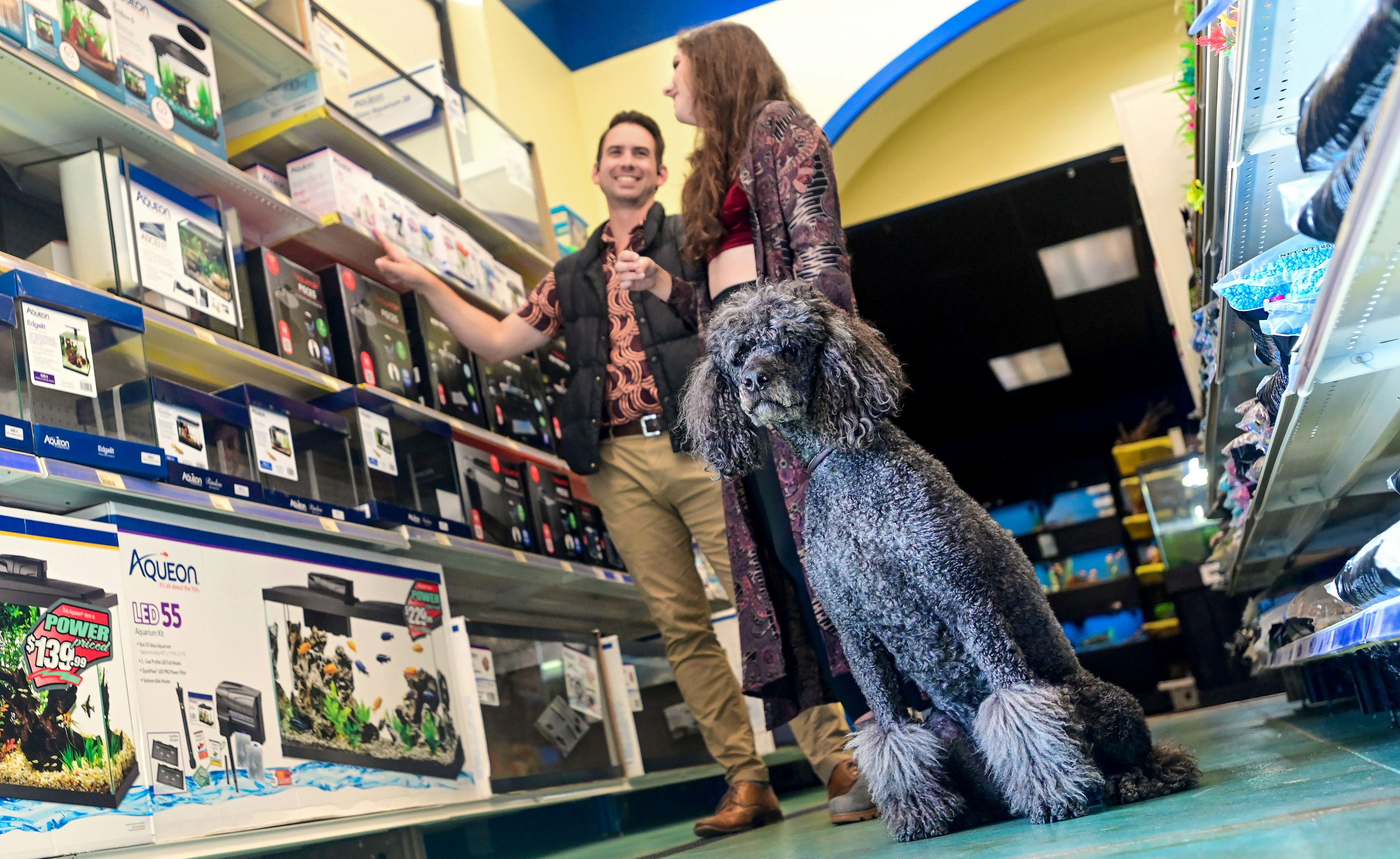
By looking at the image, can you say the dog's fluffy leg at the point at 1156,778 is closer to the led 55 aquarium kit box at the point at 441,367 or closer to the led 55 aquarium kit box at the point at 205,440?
the led 55 aquarium kit box at the point at 205,440

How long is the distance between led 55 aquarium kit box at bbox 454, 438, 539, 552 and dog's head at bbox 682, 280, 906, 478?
57.5 inches

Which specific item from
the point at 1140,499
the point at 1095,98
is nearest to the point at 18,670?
the point at 1095,98

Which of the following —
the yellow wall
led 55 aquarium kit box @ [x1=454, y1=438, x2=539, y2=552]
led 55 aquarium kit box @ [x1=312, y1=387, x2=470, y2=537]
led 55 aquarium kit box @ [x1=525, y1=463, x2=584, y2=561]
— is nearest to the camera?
led 55 aquarium kit box @ [x1=312, y1=387, x2=470, y2=537]

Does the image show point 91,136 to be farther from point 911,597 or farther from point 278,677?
point 911,597

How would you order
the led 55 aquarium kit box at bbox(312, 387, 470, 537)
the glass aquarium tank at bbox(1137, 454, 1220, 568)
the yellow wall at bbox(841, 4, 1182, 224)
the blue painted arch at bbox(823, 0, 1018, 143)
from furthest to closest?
the glass aquarium tank at bbox(1137, 454, 1220, 568) → the yellow wall at bbox(841, 4, 1182, 224) → the blue painted arch at bbox(823, 0, 1018, 143) → the led 55 aquarium kit box at bbox(312, 387, 470, 537)

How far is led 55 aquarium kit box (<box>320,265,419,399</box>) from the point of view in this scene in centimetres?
299

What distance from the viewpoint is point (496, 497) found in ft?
10.9

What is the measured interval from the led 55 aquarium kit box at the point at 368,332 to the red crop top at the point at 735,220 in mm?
1156

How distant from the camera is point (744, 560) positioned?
230 centimetres

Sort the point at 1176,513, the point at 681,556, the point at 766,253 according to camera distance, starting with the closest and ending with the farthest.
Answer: the point at 766,253 < the point at 681,556 < the point at 1176,513

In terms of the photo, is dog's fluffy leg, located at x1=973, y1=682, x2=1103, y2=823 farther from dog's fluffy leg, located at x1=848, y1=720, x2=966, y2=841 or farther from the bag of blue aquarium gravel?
the bag of blue aquarium gravel

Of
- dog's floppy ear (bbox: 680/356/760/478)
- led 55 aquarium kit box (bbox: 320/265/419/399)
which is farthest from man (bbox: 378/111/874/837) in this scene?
dog's floppy ear (bbox: 680/356/760/478)

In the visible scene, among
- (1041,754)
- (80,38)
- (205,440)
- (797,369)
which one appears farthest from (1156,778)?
(80,38)

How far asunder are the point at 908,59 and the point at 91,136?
384 centimetres
